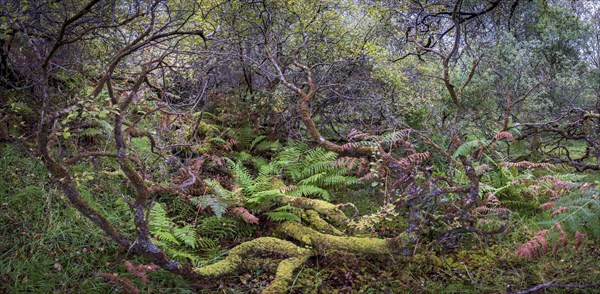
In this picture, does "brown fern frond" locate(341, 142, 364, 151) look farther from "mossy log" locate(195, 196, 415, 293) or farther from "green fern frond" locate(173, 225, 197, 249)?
"green fern frond" locate(173, 225, 197, 249)

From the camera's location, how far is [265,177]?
16.8ft

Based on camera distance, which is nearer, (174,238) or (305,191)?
(174,238)

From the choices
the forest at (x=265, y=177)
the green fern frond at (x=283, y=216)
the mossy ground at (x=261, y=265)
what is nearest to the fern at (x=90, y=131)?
the forest at (x=265, y=177)

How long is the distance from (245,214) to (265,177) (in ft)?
2.99

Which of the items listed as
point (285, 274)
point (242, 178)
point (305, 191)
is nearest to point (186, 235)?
point (285, 274)

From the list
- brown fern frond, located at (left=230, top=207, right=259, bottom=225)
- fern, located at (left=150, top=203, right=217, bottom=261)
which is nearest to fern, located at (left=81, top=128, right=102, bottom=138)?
fern, located at (left=150, top=203, right=217, bottom=261)

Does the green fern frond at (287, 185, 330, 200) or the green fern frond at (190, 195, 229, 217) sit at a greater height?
the green fern frond at (287, 185, 330, 200)

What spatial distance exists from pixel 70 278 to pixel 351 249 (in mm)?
2451

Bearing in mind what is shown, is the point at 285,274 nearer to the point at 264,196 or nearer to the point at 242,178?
the point at 264,196

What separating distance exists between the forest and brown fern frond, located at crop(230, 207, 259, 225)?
0.02 metres

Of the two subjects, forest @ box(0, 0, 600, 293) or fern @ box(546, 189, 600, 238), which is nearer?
fern @ box(546, 189, 600, 238)

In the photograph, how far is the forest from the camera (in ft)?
10.6

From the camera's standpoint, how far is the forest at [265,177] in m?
3.23

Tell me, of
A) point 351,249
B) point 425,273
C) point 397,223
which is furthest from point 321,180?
point 425,273
